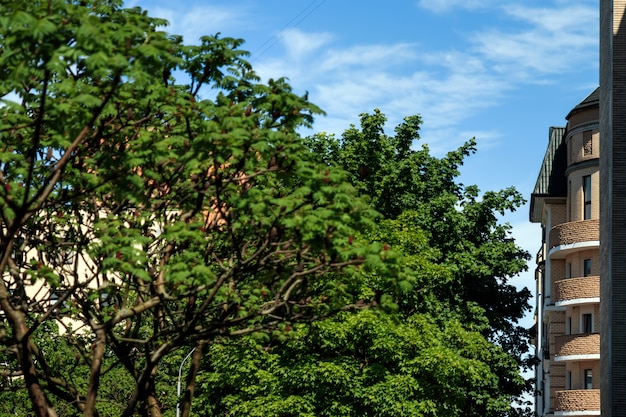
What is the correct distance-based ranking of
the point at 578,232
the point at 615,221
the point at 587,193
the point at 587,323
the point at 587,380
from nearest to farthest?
the point at 615,221 → the point at 587,380 → the point at 587,193 → the point at 587,323 → the point at 578,232

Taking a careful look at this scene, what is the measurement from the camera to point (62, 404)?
4675 cm

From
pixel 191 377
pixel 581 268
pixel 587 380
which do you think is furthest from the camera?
pixel 581 268

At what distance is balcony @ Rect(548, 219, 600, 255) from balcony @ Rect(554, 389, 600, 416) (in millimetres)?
6848

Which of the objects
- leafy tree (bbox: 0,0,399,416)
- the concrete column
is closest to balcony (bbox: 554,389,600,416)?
the concrete column

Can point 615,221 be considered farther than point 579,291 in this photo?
No

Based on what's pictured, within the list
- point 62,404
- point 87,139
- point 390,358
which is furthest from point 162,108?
point 62,404

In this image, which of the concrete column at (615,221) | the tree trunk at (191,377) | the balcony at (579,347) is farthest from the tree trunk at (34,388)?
the balcony at (579,347)

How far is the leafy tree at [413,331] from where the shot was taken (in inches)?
1517

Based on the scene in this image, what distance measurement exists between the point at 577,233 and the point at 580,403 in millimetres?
8018

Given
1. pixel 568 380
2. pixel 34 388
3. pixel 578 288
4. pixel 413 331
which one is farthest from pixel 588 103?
pixel 34 388

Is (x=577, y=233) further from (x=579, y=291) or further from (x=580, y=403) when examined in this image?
(x=580, y=403)

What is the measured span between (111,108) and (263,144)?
7.06 ft

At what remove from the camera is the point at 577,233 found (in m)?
58.2

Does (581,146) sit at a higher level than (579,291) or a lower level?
higher
